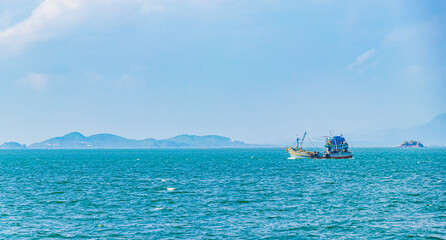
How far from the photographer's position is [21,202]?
61.5m

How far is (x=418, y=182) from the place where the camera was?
3425 inches

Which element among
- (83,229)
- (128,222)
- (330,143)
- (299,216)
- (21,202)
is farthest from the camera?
(330,143)

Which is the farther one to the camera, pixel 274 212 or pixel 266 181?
pixel 266 181

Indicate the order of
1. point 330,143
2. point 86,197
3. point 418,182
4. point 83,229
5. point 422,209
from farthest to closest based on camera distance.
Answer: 1. point 330,143
2. point 418,182
3. point 86,197
4. point 422,209
5. point 83,229

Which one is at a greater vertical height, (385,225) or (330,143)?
(330,143)

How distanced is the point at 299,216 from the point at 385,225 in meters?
9.39

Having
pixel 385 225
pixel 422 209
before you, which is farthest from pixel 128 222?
pixel 422 209

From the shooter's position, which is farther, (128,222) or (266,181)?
(266,181)

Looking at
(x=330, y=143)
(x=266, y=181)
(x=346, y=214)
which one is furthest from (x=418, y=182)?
(x=330, y=143)

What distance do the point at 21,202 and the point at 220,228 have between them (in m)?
32.8

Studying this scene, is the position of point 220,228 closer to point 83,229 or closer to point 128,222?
point 128,222

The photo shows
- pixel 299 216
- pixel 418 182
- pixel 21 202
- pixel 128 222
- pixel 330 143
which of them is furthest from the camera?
pixel 330 143

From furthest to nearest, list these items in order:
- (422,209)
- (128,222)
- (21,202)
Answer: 1. (21,202)
2. (422,209)
3. (128,222)

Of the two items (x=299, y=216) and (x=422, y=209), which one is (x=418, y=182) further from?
(x=299, y=216)
